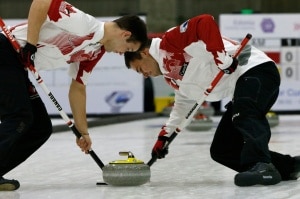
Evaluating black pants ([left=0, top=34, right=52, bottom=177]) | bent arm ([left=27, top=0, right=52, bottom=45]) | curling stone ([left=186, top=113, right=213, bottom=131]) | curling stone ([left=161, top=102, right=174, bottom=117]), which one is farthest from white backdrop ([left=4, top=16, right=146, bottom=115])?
bent arm ([left=27, top=0, right=52, bottom=45])

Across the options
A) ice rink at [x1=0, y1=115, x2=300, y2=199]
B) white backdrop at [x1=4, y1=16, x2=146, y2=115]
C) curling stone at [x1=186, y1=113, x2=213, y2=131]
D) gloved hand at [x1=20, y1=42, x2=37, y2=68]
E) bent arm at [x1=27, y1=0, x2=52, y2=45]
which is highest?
bent arm at [x1=27, y1=0, x2=52, y2=45]

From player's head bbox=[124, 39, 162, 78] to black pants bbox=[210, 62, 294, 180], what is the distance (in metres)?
0.44

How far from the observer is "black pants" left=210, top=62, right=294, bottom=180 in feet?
13.7

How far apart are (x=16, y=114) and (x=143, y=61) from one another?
694mm

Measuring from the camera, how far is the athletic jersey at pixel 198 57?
4.15 metres

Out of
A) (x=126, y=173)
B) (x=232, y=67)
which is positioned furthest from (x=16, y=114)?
(x=232, y=67)

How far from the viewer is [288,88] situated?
44.2 feet

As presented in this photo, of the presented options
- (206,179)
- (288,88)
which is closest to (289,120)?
(288,88)

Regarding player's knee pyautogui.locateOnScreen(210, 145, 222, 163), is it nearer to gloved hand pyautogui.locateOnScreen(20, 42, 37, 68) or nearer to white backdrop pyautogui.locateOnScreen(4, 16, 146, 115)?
gloved hand pyautogui.locateOnScreen(20, 42, 37, 68)

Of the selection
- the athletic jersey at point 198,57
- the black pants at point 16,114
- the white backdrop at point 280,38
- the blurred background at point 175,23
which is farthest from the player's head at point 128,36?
the white backdrop at point 280,38

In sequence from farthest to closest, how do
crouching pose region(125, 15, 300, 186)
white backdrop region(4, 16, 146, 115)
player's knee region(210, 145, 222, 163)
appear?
white backdrop region(4, 16, 146, 115), player's knee region(210, 145, 222, 163), crouching pose region(125, 15, 300, 186)

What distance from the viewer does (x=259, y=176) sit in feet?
13.3

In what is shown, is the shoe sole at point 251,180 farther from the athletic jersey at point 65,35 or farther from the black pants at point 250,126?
the athletic jersey at point 65,35

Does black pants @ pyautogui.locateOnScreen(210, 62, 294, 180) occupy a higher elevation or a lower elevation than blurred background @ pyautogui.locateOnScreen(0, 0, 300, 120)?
higher
